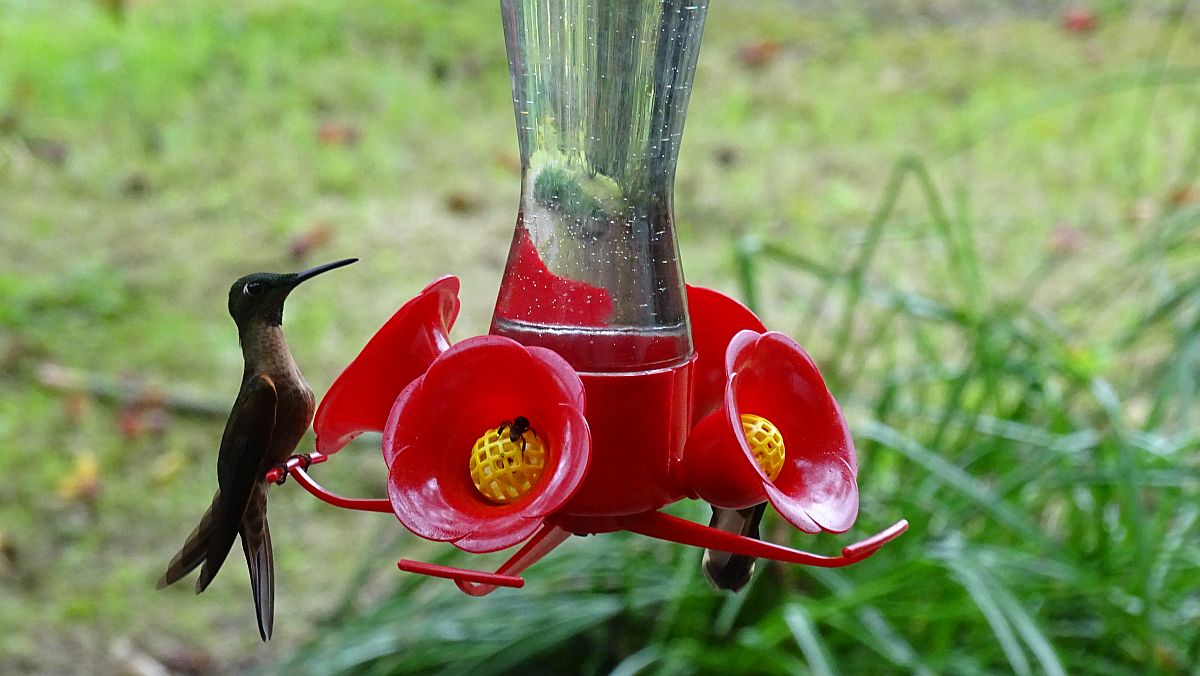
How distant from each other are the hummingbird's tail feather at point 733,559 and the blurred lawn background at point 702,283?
0.72 m

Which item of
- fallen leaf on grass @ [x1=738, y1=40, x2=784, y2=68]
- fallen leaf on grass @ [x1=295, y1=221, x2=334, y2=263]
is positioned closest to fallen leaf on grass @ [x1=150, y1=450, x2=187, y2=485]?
fallen leaf on grass @ [x1=295, y1=221, x2=334, y2=263]

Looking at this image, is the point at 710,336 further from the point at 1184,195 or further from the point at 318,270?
the point at 1184,195

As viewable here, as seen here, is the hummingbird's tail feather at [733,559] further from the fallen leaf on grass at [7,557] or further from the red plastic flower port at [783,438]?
the fallen leaf on grass at [7,557]

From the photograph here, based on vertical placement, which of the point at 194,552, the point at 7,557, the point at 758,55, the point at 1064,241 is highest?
the point at 194,552

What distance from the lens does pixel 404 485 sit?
71 cm

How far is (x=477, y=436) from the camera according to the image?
0.78 metres

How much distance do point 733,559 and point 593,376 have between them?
0.20 m

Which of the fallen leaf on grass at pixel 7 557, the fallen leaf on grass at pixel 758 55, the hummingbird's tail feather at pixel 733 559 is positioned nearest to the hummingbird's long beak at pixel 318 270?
the hummingbird's tail feather at pixel 733 559

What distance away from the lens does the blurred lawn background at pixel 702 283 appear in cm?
192

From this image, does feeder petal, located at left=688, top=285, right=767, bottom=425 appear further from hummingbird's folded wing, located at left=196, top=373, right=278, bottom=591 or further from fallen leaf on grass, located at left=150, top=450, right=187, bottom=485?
fallen leaf on grass, located at left=150, top=450, right=187, bottom=485

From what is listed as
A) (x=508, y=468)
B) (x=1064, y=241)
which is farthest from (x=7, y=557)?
(x=1064, y=241)

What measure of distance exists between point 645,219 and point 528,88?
14cm

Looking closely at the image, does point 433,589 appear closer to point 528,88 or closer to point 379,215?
point 379,215

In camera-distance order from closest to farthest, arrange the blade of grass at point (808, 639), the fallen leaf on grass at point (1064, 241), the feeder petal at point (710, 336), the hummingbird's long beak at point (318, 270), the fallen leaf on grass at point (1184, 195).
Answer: the hummingbird's long beak at point (318, 270) < the feeder petal at point (710, 336) < the blade of grass at point (808, 639) < the fallen leaf on grass at point (1184, 195) < the fallen leaf on grass at point (1064, 241)
